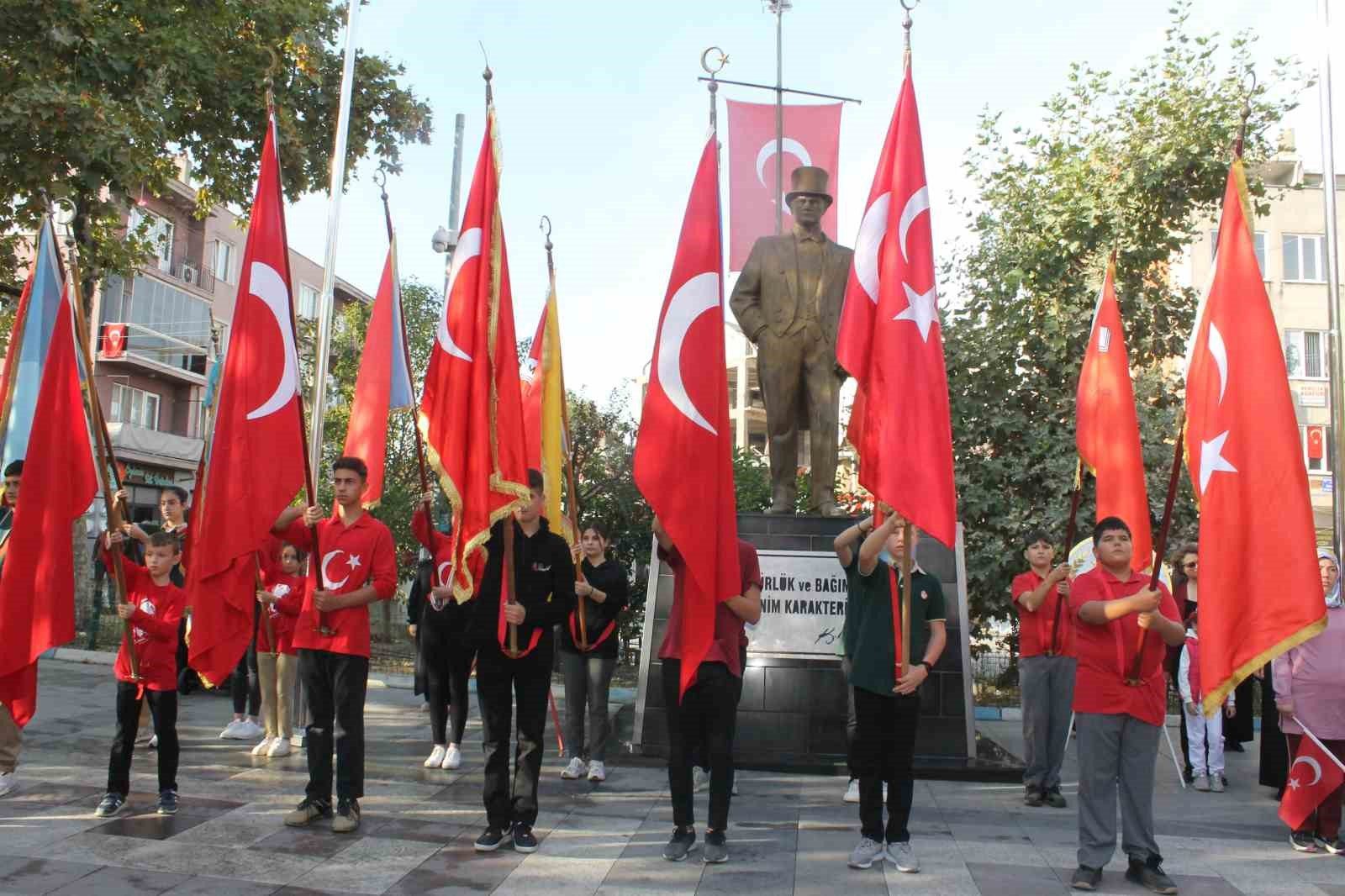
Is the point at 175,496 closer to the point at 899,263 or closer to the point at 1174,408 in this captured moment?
the point at 899,263

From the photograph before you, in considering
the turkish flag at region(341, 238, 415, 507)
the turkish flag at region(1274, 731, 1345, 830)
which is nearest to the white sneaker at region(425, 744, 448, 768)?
the turkish flag at region(341, 238, 415, 507)

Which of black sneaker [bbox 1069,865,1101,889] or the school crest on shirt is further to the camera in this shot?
the school crest on shirt

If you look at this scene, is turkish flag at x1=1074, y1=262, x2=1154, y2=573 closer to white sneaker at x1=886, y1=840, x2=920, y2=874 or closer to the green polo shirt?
the green polo shirt

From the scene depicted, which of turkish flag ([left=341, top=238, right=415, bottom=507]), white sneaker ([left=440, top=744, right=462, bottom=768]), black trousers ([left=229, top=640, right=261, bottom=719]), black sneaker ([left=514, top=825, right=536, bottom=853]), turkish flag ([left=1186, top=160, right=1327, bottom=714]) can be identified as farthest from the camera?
black trousers ([left=229, top=640, right=261, bottom=719])

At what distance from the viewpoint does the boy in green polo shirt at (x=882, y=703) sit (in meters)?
5.79

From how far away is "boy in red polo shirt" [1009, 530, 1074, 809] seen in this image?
25.7ft

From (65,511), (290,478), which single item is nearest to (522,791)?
(290,478)

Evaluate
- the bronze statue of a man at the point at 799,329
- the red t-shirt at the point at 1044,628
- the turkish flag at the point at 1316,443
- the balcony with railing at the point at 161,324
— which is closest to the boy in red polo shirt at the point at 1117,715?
the red t-shirt at the point at 1044,628

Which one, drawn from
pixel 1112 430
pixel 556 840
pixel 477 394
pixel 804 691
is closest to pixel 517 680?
pixel 556 840

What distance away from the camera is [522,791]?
601 cm

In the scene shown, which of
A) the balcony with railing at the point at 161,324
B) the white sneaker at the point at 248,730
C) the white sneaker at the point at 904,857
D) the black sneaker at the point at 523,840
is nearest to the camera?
the white sneaker at the point at 904,857

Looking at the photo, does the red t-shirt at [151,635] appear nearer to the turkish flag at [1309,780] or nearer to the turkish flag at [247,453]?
the turkish flag at [247,453]

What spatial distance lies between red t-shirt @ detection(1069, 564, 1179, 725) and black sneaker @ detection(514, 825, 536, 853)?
2920mm

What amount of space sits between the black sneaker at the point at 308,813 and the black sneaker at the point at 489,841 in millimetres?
1006
